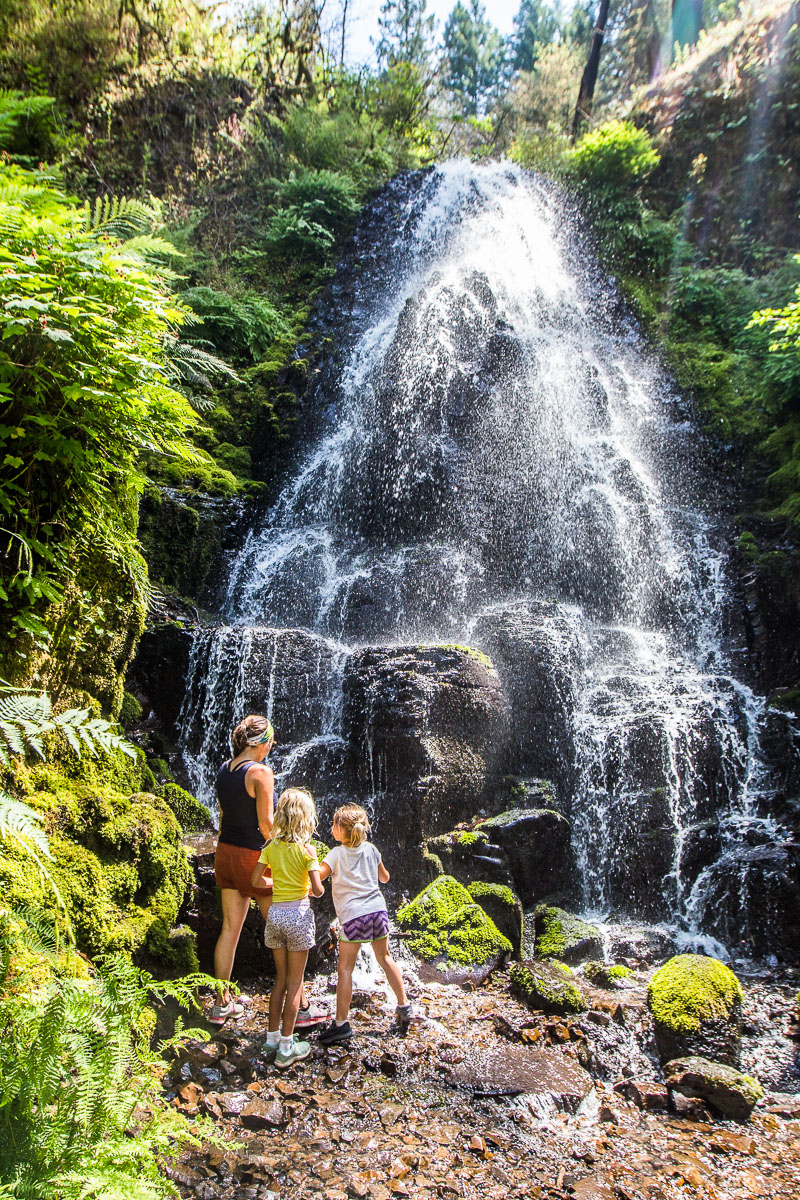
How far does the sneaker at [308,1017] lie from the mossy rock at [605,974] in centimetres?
273

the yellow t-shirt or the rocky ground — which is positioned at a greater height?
the yellow t-shirt

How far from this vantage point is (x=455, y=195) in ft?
63.6

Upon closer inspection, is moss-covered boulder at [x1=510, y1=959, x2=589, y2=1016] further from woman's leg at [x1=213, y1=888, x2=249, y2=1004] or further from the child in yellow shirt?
woman's leg at [x1=213, y1=888, x2=249, y2=1004]

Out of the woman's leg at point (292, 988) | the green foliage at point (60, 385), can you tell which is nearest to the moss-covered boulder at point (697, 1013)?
the woman's leg at point (292, 988)

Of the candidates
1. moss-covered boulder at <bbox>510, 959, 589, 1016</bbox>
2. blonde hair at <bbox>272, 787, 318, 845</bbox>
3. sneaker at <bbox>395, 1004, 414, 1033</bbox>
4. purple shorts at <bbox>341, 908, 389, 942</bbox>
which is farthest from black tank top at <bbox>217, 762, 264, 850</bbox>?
moss-covered boulder at <bbox>510, 959, 589, 1016</bbox>

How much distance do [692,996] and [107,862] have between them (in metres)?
4.19

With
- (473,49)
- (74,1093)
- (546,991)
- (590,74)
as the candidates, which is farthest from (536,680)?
(473,49)

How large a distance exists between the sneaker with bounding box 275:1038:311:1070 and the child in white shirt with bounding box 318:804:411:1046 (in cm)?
28

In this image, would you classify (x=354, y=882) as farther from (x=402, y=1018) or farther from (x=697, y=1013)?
(x=697, y=1013)

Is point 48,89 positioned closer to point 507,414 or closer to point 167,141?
point 167,141

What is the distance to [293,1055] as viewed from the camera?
3.81 metres

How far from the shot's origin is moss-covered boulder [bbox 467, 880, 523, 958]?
21.6 ft

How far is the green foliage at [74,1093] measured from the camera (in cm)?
194

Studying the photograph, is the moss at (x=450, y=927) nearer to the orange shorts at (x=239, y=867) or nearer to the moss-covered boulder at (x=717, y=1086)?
the moss-covered boulder at (x=717, y=1086)
